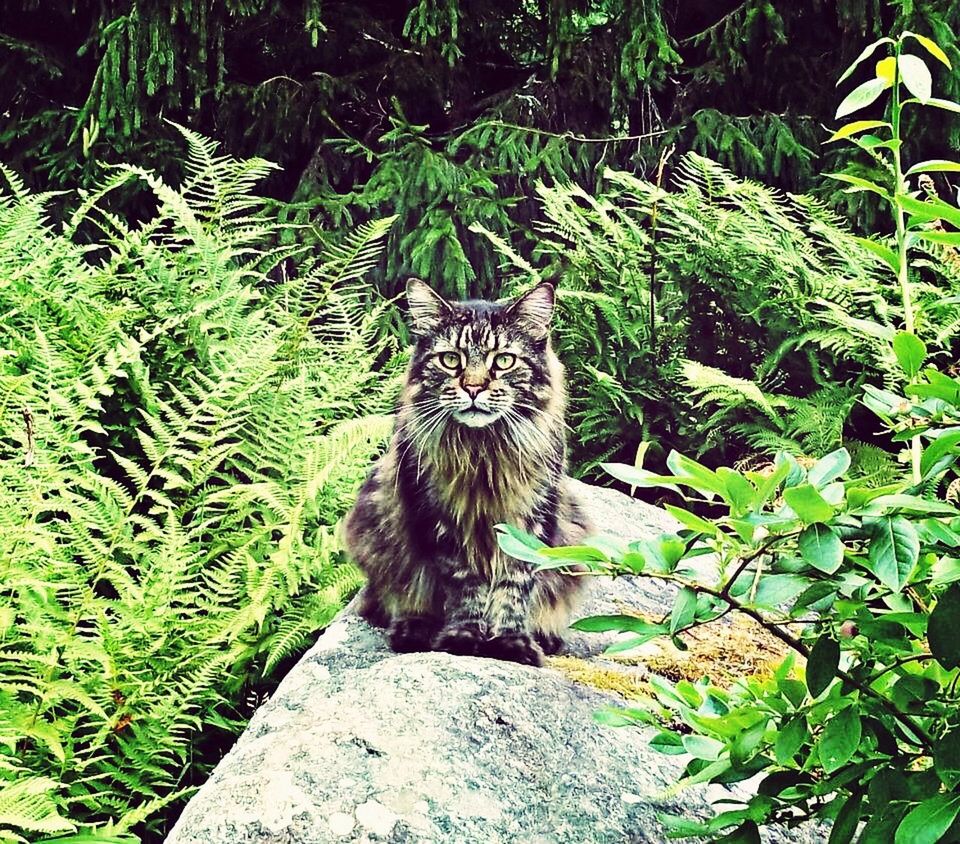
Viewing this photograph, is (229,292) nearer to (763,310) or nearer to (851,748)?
(763,310)

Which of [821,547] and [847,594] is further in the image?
[847,594]

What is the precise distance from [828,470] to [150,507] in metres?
2.50

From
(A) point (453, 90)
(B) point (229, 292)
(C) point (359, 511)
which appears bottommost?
(C) point (359, 511)

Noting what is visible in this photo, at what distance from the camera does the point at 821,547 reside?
3.75ft

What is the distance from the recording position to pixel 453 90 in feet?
18.7

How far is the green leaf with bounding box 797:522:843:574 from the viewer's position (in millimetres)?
1122

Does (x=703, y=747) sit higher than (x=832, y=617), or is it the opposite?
(x=832, y=617)

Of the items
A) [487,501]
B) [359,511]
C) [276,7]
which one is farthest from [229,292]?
[276,7]

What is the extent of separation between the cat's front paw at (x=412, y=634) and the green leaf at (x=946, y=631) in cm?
157

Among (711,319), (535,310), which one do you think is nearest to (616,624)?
(535,310)

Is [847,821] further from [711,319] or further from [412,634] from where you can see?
[711,319]

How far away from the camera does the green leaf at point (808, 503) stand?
3.61 ft

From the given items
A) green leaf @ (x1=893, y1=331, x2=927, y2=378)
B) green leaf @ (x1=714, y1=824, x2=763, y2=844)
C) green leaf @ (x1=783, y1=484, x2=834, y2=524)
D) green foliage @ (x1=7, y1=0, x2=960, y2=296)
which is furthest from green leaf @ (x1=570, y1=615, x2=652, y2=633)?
green foliage @ (x1=7, y1=0, x2=960, y2=296)

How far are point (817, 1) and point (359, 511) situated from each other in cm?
354
